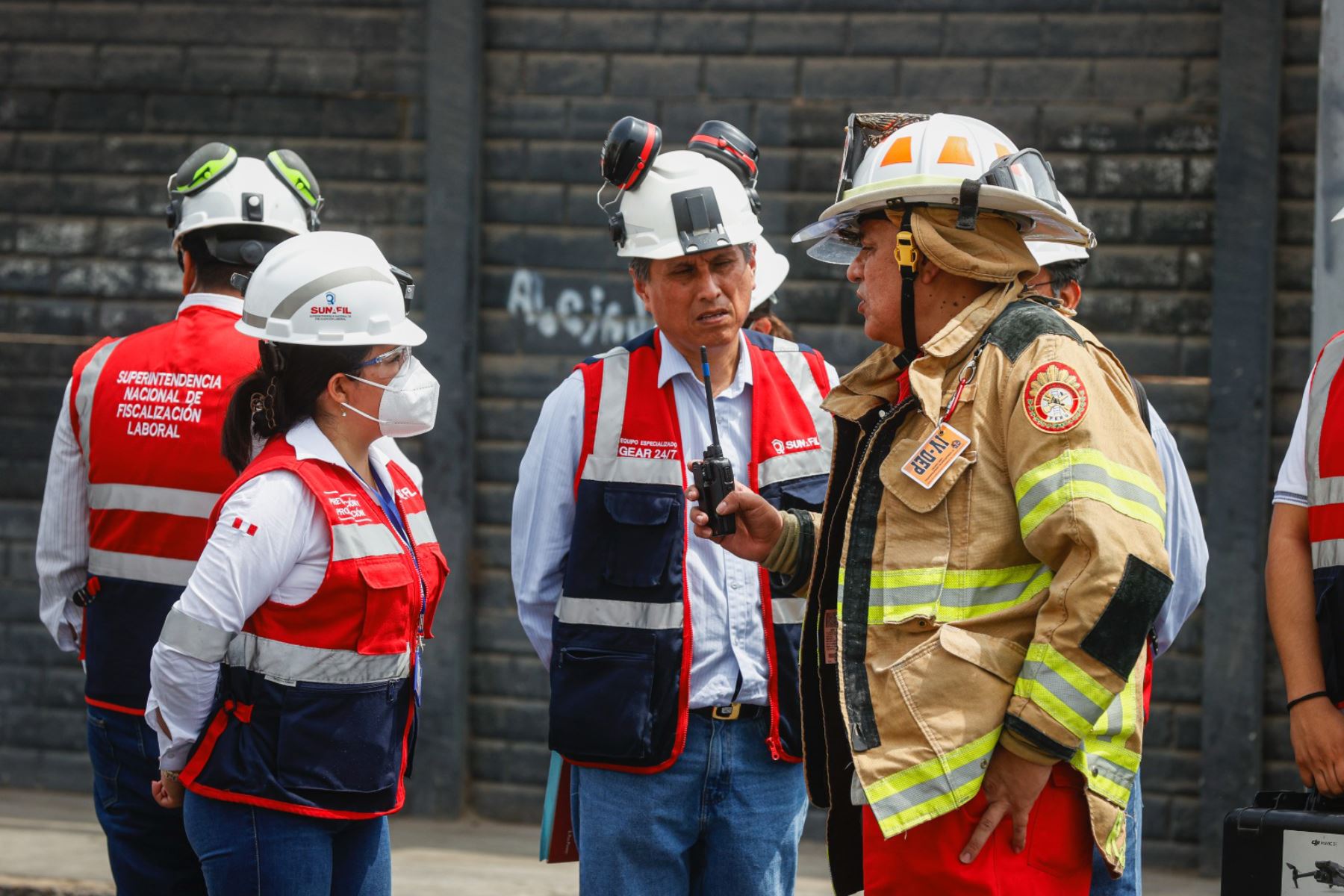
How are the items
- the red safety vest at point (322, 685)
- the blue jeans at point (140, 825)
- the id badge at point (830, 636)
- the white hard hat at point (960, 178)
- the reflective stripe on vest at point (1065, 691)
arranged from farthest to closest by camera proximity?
the blue jeans at point (140, 825) < the red safety vest at point (322, 685) < the id badge at point (830, 636) < the white hard hat at point (960, 178) < the reflective stripe on vest at point (1065, 691)

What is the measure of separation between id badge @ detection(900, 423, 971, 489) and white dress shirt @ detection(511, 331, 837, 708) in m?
0.89

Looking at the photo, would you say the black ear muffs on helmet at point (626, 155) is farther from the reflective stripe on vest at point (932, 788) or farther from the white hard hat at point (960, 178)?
the reflective stripe on vest at point (932, 788)

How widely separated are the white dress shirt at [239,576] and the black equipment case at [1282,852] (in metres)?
1.91

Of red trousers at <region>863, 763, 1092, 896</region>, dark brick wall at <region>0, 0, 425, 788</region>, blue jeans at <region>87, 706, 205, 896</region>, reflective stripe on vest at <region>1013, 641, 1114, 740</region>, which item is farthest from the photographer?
dark brick wall at <region>0, 0, 425, 788</region>

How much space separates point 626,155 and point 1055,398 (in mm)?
1413

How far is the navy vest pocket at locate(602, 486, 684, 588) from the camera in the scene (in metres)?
3.39

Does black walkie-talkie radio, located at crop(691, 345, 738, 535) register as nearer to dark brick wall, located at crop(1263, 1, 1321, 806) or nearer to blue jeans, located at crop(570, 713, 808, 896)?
blue jeans, located at crop(570, 713, 808, 896)

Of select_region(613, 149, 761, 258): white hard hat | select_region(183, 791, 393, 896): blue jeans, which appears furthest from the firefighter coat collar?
select_region(183, 791, 393, 896): blue jeans

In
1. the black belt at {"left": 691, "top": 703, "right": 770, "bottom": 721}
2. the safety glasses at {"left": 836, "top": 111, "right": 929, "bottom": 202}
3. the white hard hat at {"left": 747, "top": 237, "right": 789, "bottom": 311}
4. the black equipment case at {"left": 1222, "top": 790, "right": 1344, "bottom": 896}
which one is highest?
the safety glasses at {"left": 836, "top": 111, "right": 929, "bottom": 202}

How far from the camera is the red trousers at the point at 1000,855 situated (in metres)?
2.56

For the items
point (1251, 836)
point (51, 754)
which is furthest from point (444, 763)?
point (1251, 836)

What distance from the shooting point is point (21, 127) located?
7.02 meters

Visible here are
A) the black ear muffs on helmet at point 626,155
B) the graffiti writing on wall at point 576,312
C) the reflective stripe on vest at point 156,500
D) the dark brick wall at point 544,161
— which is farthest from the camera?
the graffiti writing on wall at point 576,312

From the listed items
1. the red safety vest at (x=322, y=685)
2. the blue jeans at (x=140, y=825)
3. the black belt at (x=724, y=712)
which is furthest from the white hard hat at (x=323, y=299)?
the blue jeans at (x=140, y=825)
